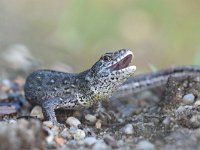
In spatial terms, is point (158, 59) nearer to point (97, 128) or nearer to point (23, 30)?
point (23, 30)

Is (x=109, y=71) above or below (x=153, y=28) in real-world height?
below

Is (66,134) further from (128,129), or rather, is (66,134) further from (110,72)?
(110,72)

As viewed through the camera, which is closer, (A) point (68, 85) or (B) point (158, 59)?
(A) point (68, 85)

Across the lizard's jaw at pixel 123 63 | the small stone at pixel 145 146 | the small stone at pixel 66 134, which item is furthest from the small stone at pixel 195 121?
the small stone at pixel 66 134

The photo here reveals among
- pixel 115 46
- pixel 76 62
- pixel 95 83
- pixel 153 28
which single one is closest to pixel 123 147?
pixel 95 83

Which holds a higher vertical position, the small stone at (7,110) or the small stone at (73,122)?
the small stone at (7,110)

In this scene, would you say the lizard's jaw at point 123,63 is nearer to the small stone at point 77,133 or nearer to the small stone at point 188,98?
the small stone at point 188,98

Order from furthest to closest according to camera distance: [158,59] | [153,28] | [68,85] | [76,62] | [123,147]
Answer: [153,28]
[158,59]
[76,62]
[68,85]
[123,147]
